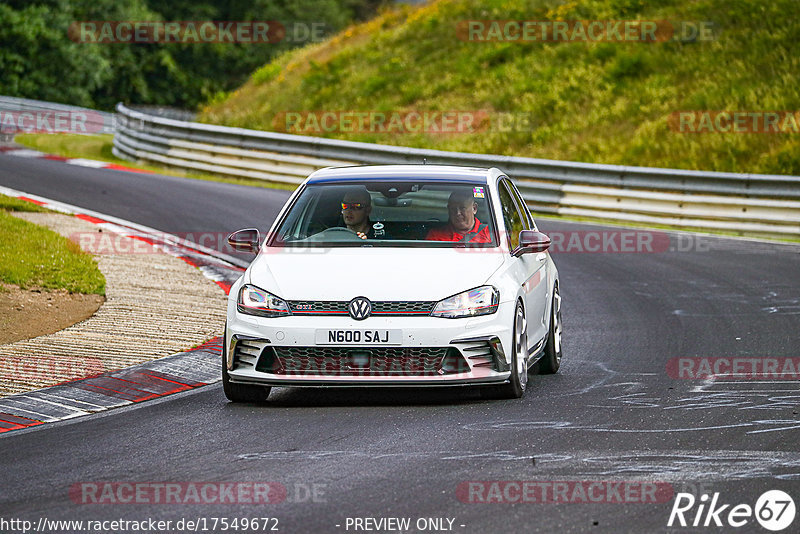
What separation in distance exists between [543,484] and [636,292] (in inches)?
342

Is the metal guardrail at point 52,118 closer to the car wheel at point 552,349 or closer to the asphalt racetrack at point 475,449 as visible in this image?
the asphalt racetrack at point 475,449

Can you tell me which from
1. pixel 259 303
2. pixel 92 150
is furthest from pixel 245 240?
pixel 92 150

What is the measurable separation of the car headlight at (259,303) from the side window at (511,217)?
76.4 inches

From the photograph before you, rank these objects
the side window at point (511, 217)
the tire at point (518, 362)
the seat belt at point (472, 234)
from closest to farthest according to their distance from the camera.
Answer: the tire at point (518, 362)
the seat belt at point (472, 234)
the side window at point (511, 217)

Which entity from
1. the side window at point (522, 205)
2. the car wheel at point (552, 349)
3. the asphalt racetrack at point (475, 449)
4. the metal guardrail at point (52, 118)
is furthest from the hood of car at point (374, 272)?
the metal guardrail at point (52, 118)

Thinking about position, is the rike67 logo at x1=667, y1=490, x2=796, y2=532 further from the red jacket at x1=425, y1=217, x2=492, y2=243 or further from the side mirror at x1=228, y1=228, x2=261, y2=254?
the side mirror at x1=228, y1=228, x2=261, y2=254

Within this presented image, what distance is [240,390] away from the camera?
8.70 m

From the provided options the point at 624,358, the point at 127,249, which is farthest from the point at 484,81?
the point at 624,358

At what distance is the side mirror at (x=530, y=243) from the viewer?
9234 millimetres

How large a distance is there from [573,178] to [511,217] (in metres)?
13.1

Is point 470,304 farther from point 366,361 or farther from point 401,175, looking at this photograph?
point 401,175

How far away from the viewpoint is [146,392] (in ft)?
30.0

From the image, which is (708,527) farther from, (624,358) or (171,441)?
(624,358)

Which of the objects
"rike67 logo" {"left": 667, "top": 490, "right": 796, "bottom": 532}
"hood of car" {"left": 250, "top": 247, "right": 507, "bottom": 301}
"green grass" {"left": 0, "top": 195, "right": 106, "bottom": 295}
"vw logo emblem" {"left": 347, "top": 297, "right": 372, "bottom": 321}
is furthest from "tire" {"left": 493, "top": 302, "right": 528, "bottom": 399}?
"green grass" {"left": 0, "top": 195, "right": 106, "bottom": 295}
